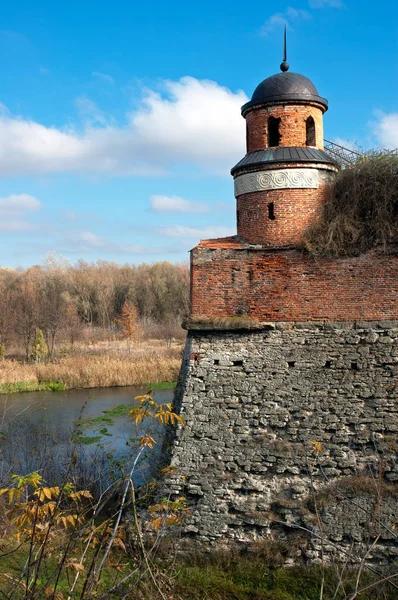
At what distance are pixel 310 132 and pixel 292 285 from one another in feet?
9.45

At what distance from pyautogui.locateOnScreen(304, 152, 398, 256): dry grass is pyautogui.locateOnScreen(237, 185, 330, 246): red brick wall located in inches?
8.7

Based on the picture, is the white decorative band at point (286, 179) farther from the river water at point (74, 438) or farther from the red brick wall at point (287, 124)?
the river water at point (74, 438)

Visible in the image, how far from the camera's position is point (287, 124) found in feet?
27.7

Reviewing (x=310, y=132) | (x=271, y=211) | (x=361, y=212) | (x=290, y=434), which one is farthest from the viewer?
(x=310, y=132)

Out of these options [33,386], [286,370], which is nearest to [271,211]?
[286,370]

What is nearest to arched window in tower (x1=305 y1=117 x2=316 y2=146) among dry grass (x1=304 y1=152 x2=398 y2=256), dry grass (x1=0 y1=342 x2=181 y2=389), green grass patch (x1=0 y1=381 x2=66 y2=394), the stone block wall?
dry grass (x1=304 y1=152 x2=398 y2=256)

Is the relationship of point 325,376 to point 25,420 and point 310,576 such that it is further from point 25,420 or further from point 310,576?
point 25,420

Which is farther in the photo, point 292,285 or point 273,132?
point 273,132

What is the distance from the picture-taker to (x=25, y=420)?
13812mm

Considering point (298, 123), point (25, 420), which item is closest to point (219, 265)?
point (298, 123)

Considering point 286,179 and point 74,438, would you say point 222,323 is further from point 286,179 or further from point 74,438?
point 74,438

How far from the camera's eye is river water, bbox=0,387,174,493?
9312 mm

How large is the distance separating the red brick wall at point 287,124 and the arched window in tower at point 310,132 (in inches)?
2.1

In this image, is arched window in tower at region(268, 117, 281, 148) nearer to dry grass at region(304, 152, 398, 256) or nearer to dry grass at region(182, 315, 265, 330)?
dry grass at region(304, 152, 398, 256)
